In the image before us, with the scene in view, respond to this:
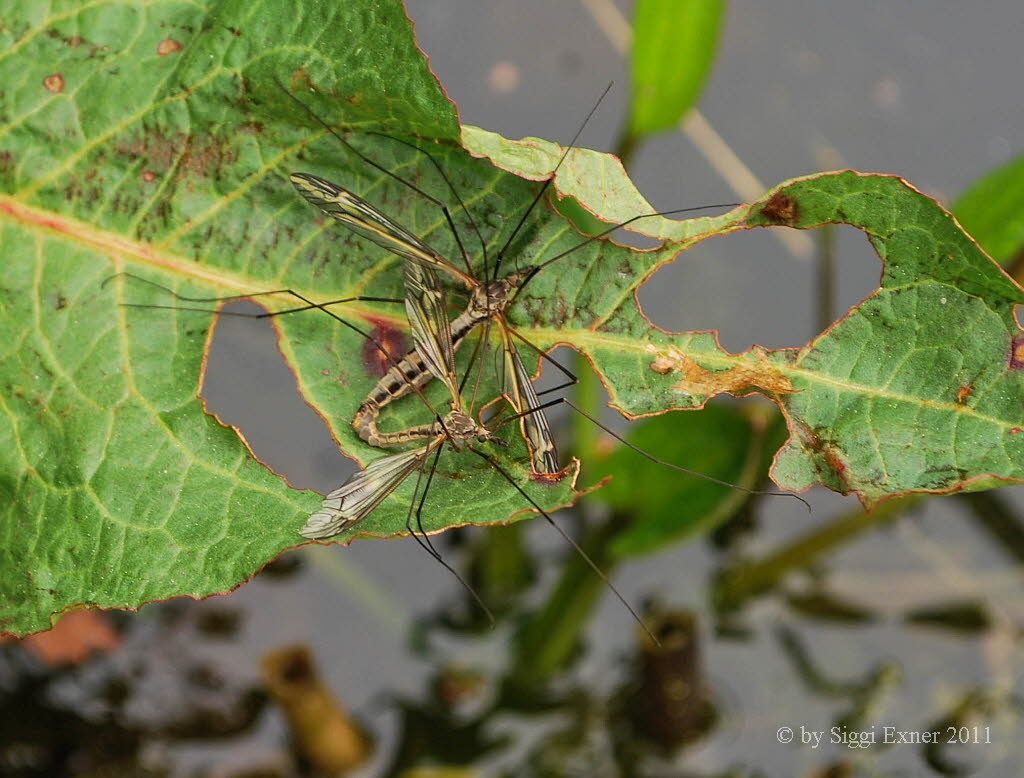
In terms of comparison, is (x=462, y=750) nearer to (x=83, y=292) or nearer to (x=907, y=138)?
(x=83, y=292)

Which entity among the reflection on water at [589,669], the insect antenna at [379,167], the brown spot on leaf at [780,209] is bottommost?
the reflection on water at [589,669]

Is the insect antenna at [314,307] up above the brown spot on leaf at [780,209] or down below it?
below

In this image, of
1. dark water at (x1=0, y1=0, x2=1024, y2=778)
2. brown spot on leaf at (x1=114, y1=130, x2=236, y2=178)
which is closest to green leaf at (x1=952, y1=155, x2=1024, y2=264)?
dark water at (x1=0, y1=0, x2=1024, y2=778)

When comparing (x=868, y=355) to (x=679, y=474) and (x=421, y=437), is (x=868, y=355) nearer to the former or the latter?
(x=421, y=437)

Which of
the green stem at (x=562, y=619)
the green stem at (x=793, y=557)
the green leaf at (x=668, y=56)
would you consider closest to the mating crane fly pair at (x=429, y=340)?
the green leaf at (x=668, y=56)

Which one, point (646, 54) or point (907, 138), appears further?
point (907, 138)

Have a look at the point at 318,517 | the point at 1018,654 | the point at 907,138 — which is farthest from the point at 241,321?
the point at 1018,654

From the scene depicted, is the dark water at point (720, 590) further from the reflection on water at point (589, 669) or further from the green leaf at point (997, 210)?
the green leaf at point (997, 210)
